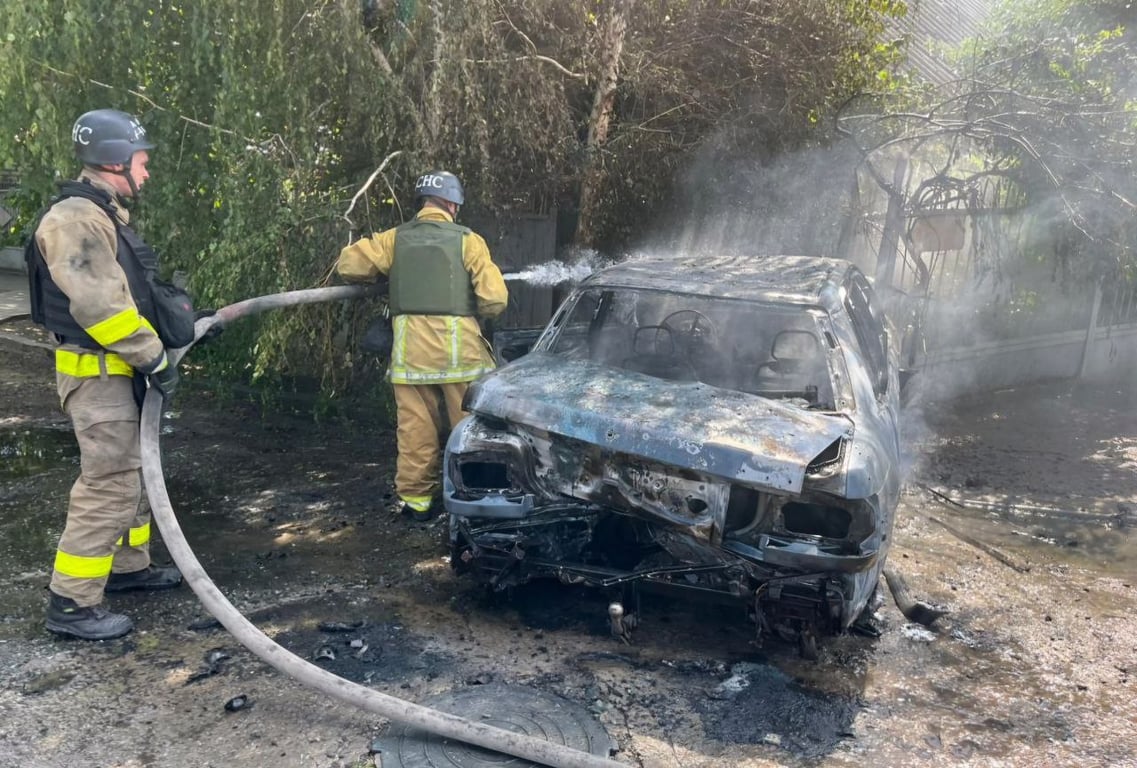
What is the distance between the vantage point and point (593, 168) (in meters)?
7.10

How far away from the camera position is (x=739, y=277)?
4875mm

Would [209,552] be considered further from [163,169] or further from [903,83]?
[903,83]

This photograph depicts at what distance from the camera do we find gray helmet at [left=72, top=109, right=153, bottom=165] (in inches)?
158

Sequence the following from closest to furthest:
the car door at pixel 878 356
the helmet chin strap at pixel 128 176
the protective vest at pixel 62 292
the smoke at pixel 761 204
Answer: the protective vest at pixel 62 292 < the helmet chin strap at pixel 128 176 < the car door at pixel 878 356 < the smoke at pixel 761 204

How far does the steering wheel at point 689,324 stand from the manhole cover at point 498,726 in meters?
2.03

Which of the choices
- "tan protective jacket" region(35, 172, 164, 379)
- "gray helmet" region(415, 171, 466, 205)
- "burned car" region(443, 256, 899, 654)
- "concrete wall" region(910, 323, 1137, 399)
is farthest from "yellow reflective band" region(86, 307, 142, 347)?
"concrete wall" region(910, 323, 1137, 399)

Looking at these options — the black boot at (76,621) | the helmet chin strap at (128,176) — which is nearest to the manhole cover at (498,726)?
the black boot at (76,621)

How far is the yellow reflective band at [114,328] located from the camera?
12.6 feet

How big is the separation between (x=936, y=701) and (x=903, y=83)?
606 cm

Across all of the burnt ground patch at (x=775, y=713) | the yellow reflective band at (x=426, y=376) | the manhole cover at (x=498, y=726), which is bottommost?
the manhole cover at (x=498, y=726)

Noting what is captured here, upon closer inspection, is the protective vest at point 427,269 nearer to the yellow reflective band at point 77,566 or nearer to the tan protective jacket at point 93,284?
the tan protective jacket at point 93,284

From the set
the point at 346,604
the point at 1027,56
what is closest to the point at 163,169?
the point at 346,604

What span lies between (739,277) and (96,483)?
326cm

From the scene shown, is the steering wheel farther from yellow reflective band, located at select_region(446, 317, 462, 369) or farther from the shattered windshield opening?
yellow reflective band, located at select_region(446, 317, 462, 369)
